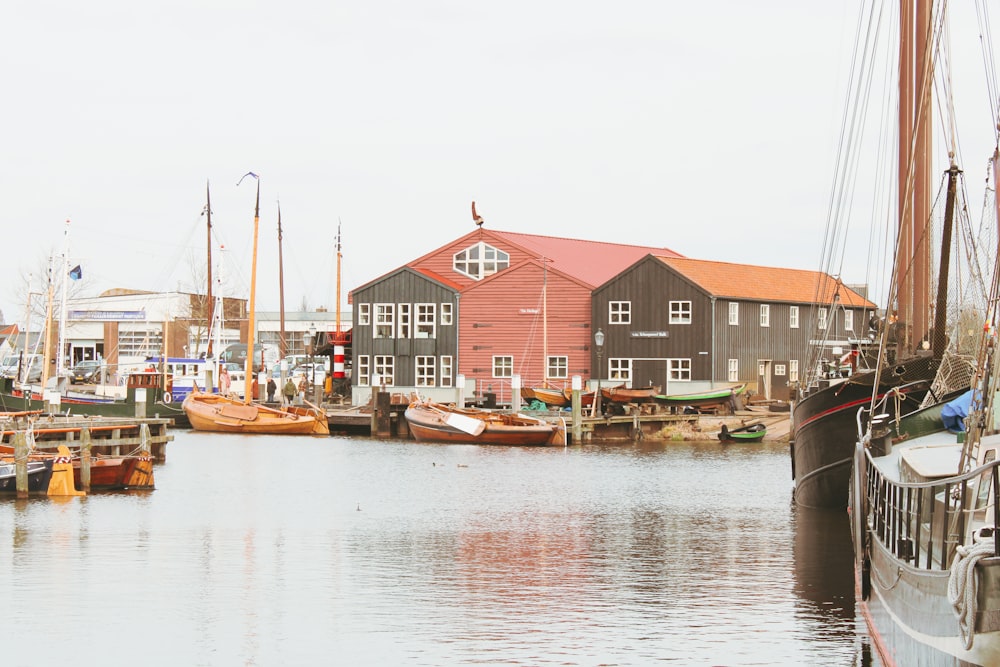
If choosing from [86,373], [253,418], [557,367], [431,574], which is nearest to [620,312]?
[557,367]

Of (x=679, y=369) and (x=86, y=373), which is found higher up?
(x=679, y=369)

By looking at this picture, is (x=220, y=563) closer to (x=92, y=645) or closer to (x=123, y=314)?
(x=92, y=645)

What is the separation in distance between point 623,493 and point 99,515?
1585 cm

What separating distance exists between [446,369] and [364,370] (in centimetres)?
542

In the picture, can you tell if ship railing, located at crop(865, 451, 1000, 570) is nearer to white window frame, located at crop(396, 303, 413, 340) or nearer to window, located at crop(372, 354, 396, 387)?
white window frame, located at crop(396, 303, 413, 340)

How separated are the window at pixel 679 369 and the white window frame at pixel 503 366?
940 centimetres

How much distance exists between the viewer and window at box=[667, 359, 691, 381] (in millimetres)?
71312

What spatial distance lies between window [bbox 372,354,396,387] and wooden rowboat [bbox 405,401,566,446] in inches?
488

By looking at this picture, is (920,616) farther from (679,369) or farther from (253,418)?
(253,418)

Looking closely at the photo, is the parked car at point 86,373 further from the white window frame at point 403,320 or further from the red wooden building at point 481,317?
the white window frame at point 403,320

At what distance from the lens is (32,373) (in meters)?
97.3

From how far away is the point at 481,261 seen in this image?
79562mm

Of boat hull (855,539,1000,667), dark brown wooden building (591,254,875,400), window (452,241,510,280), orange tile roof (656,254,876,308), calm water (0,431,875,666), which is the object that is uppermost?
window (452,241,510,280)

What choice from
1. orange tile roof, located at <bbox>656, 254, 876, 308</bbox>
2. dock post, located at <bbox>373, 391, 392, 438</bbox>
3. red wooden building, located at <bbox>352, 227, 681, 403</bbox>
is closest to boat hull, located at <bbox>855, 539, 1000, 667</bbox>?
dock post, located at <bbox>373, 391, 392, 438</bbox>
